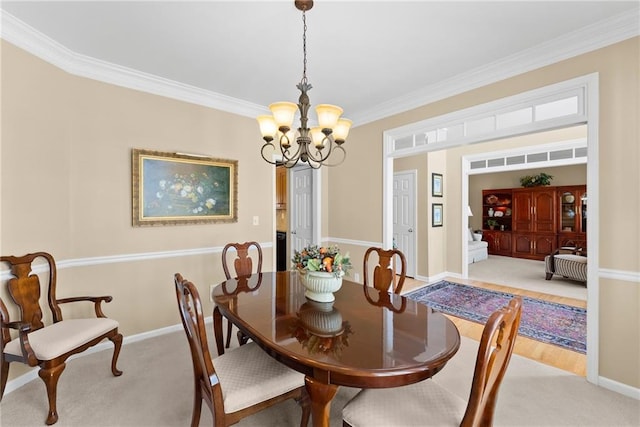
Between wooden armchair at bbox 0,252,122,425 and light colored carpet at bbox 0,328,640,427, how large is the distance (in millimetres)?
161

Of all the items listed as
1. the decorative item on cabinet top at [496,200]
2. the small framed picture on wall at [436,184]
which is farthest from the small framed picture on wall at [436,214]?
the decorative item on cabinet top at [496,200]

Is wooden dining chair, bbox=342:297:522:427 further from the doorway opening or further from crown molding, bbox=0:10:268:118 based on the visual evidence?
crown molding, bbox=0:10:268:118

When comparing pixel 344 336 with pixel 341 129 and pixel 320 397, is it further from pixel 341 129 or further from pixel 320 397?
pixel 341 129

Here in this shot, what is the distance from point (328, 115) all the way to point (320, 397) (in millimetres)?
1636

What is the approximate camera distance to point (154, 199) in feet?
9.92

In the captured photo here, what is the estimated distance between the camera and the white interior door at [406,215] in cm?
554

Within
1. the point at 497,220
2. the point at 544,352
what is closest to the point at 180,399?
the point at 544,352

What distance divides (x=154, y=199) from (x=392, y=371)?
2.84 meters

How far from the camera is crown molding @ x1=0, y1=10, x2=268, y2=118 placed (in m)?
2.16

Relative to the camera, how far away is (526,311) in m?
3.88

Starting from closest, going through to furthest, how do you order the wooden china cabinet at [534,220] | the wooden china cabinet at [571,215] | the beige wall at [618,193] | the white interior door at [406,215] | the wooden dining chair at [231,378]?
the wooden dining chair at [231,378] < the beige wall at [618,193] < the white interior door at [406,215] < the wooden china cabinet at [571,215] < the wooden china cabinet at [534,220]

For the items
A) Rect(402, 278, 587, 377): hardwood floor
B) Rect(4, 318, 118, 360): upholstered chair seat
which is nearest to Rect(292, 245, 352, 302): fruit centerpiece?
Rect(4, 318, 118, 360): upholstered chair seat

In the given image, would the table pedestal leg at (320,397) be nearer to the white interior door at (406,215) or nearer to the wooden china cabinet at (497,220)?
the white interior door at (406,215)

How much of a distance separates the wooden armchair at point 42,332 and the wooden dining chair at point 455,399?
1.87 metres
